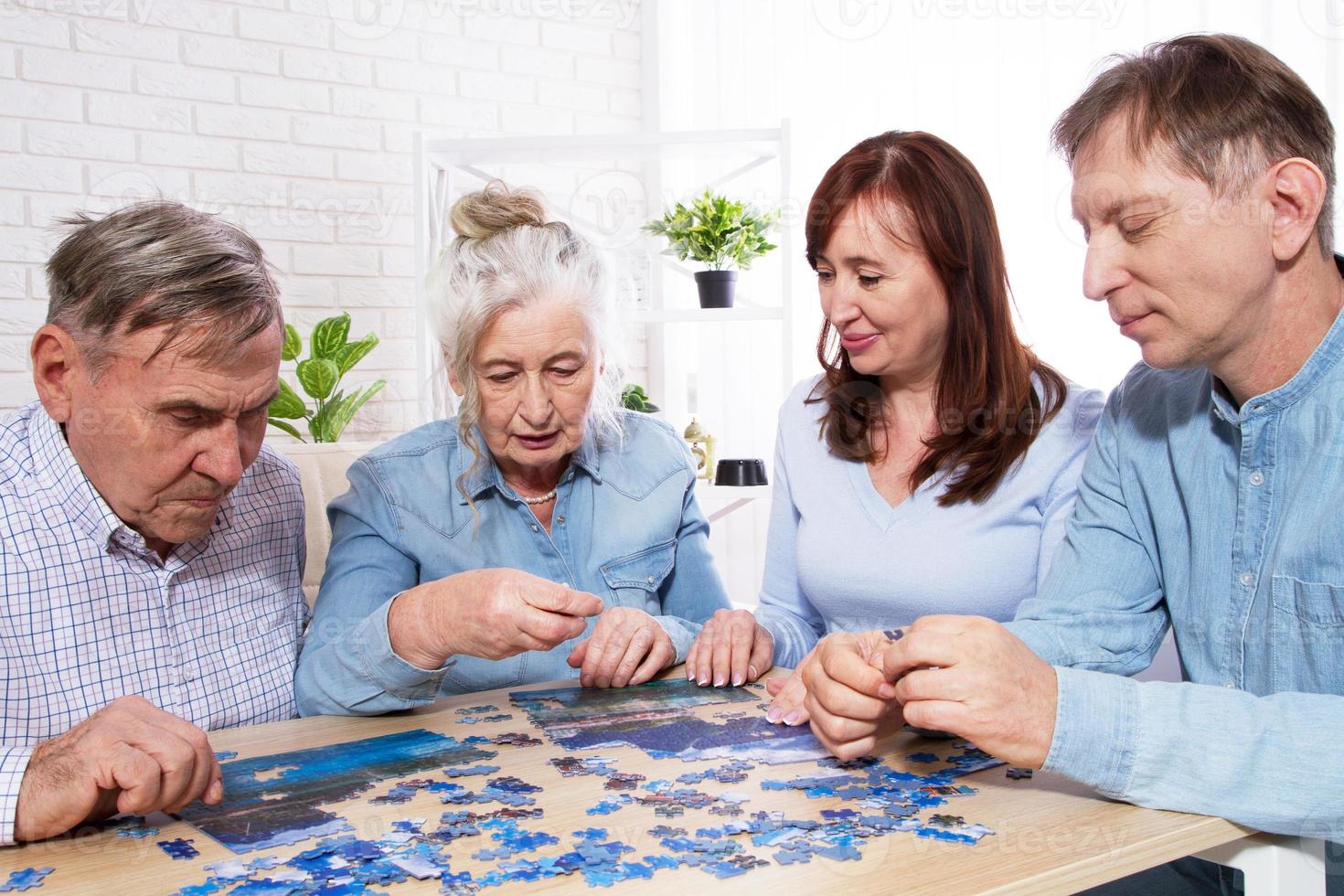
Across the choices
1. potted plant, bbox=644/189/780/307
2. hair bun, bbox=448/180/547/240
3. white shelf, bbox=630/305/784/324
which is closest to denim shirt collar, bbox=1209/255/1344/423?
hair bun, bbox=448/180/547/240

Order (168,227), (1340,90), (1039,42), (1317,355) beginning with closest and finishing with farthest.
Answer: (1317,355), (168,227), (1340,90), (1039,42)

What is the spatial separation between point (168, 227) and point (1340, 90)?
302cm

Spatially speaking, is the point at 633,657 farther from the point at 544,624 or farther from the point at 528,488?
the point at 528,488

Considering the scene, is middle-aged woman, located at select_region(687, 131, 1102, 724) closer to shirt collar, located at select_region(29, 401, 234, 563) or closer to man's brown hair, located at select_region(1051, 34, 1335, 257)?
man's brown hair, located at select_region(1051, 34, 1335, 257)

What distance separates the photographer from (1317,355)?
1.48 metres

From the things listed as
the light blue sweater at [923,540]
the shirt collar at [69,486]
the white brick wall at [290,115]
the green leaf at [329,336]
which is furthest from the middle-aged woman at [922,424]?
the white brick wall at [290,115]

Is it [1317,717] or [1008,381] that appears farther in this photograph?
[1008,381]

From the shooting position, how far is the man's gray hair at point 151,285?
5.37 feet

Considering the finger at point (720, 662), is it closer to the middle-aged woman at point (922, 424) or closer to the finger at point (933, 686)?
the middle-aged woman at point (922, 424)

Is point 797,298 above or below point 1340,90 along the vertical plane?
below

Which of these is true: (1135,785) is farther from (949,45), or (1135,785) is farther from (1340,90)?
(949,45)

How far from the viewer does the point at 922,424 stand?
7.45ft

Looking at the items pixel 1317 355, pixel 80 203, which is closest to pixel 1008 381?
pixel 1317 355

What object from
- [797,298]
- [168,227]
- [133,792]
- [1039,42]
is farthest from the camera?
[797,298]
